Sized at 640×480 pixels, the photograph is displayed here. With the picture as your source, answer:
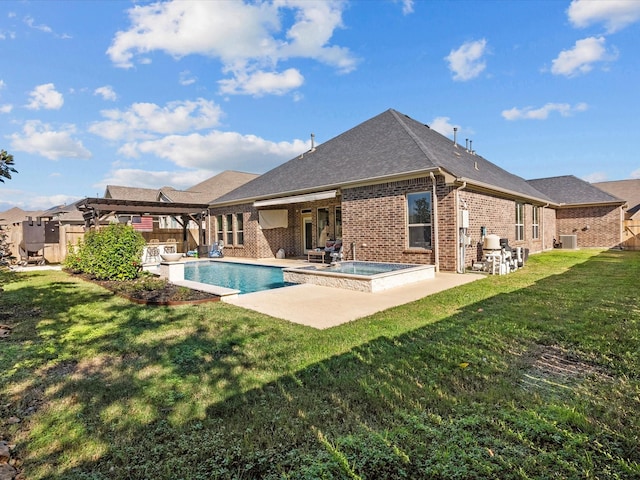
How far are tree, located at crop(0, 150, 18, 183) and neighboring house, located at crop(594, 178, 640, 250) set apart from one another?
33.7m

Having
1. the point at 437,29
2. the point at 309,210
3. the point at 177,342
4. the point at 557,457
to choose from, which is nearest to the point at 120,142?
the point at 309,210

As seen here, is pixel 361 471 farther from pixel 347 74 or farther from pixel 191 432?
pixel 347 74

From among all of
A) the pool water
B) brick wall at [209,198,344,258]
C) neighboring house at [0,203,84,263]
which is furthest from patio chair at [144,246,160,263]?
brick wall at [209,198,344,258]

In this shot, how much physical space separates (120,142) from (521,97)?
30112mm

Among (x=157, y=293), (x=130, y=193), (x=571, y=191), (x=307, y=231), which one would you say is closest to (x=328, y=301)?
(x=157, y=293)

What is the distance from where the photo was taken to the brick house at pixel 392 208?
44.7 ft

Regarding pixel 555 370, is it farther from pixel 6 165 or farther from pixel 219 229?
pixel 219 229

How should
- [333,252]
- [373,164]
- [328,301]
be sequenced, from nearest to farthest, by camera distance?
[328,301]
[373,164]
[333,252]

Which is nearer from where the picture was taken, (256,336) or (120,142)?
(256,336)

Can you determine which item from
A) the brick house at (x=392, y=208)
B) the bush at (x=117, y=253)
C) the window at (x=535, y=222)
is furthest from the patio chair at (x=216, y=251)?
the window at (x=535, y=222)

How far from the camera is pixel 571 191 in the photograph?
27219 millimetres

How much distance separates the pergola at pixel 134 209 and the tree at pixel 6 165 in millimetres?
12300

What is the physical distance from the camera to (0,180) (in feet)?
28.3

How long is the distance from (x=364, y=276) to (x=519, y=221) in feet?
46.1
